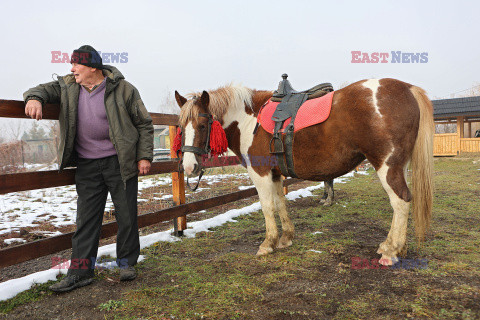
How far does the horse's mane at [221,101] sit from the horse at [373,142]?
0.01 metres

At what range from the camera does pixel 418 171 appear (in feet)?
9.15

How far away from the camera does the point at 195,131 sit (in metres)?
3.03

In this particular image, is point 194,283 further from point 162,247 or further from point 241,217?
point 241,217

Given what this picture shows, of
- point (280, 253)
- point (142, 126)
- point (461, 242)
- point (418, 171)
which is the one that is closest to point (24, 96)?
point (142, 126)

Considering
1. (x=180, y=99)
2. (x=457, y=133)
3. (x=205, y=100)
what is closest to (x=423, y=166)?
(x=205, y=100)

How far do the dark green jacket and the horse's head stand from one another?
0.44m

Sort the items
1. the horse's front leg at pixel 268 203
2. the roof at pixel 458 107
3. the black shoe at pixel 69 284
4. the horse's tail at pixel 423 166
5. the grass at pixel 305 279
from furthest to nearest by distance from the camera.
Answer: the roof at pixel 458 107 < the horse's front leg at pixel 268 203 < the horse's tail at pixel 423 166 < the black shoe at pixel 69 284 < the grass at pixel 305 279

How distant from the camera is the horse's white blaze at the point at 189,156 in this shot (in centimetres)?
295

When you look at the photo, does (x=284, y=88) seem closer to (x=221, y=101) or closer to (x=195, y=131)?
(x=221, y=101)

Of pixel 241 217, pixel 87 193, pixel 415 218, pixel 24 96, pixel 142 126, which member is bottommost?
pixel 241 217

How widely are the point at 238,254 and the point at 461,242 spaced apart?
2.59 meters

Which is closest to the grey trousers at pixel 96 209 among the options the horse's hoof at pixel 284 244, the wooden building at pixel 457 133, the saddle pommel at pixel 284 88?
the horse's hoof at pixel 284 244

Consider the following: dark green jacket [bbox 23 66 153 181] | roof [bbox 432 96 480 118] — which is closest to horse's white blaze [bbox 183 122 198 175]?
dark green jacket [bbox 23 66 153 181]

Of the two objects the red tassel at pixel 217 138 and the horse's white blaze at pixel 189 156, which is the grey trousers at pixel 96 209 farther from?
the red tassel at pixel 217 138
